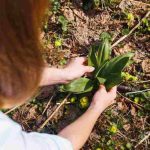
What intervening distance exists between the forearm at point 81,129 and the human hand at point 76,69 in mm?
177

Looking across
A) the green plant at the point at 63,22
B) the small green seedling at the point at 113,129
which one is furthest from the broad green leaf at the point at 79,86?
the green plant at the point at 63,22

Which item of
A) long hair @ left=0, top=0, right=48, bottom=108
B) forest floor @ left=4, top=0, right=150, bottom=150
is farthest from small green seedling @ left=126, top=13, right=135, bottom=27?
long hair @ left=0, top=0, right=48, bottom=108

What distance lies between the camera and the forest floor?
2.08m

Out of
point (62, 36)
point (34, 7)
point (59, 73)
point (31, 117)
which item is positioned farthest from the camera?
point (62, 36)

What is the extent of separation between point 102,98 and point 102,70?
0.46 feet

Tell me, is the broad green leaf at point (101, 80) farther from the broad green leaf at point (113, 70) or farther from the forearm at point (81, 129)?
the forearm at point (81, 129)

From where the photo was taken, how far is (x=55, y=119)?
2166 millimetres

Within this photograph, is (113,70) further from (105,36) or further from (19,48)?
(19,48)

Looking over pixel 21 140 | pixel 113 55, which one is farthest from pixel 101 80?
pixel 21 140

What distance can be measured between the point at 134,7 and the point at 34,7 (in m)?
1.38

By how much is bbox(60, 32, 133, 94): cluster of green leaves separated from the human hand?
2 centimetres

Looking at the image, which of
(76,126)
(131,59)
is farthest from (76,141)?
(131,59)

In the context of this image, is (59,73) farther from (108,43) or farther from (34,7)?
(34,7)

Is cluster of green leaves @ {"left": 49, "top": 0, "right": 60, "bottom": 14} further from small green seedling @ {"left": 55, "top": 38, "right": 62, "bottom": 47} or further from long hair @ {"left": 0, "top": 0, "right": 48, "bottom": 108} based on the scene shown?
long hair @ {"left": 0, "top": 0, "right": 48, "bottom": 108}
